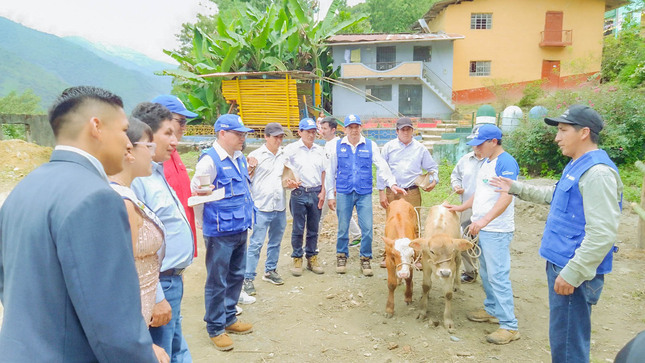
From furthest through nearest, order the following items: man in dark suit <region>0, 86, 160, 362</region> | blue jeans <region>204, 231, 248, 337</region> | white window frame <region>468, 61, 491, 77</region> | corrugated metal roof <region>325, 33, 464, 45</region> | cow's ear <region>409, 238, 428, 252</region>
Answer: white window frame <region>468, 61, 491, 77</region> < corrugated metal roof <region>325, 33, 464, 45</region> < cow's ear <region>409, 238, 428, 252</region> < blue jeans <region>204, 231, 248, 337</region> < man in dark suit <region>0, 86, 160, 362</region>

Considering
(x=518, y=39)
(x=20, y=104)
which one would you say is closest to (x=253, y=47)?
(x=518, y=39)

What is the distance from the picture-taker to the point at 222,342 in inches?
166

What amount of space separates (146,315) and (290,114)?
15.9m

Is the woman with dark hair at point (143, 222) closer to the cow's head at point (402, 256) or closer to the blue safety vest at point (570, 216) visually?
the blue safety vest at point (570, 216)

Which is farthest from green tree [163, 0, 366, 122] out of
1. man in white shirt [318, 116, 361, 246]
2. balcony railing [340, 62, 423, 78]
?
man in white shirt [318, 116, 361, 246]

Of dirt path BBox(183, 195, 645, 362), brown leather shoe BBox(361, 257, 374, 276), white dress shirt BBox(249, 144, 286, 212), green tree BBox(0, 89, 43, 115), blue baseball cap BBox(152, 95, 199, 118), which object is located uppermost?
green tree BBox(0, 89, 43, 115)

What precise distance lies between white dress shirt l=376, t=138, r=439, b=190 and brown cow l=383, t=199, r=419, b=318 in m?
0.73

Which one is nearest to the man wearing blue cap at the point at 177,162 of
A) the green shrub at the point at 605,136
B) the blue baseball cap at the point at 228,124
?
the blue baseball cap at the point at 228,124

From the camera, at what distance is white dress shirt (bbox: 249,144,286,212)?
5.66 m

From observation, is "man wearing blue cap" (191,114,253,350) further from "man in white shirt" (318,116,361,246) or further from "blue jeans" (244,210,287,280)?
"man in white shirt" (318,116,361,246)

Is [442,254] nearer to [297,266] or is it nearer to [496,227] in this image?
[496,227]

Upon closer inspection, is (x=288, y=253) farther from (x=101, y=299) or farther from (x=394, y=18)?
(x=394, y=18)

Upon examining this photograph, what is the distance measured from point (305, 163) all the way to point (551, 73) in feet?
78.2

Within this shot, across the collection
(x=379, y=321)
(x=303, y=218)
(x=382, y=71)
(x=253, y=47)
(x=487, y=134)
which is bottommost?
(x=379, y=321)
